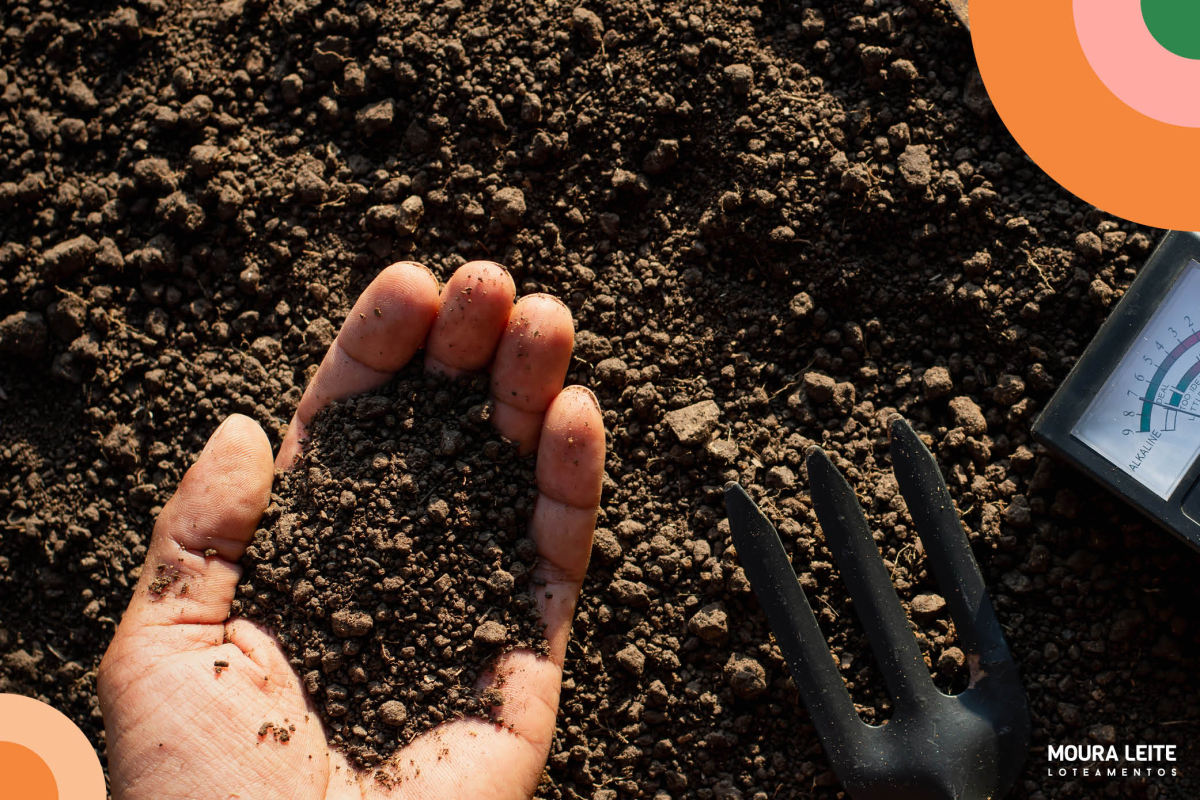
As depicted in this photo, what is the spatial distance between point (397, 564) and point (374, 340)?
45cm

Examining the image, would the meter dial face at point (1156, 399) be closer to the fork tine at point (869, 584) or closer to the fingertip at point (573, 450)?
the fork tine at point (869, 584)

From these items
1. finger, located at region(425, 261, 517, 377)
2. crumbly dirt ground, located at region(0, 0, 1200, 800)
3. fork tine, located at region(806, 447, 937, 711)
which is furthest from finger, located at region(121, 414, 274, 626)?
fork tine, located at region(806, 447, 937, 711)

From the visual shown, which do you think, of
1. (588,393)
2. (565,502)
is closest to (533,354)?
(588,393)

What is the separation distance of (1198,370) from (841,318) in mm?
683

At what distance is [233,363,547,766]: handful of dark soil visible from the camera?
1748 mm

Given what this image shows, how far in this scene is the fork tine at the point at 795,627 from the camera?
1.74 metres

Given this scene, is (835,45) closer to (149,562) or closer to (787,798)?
(787,798)

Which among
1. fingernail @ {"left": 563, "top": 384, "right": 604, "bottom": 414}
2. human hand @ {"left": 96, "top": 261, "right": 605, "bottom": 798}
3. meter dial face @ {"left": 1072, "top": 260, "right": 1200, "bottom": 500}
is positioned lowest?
human hand @ {"left": 96, "top": 261, "right": 605, "bottom": 798}

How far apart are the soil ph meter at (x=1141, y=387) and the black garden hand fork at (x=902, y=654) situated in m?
0.28

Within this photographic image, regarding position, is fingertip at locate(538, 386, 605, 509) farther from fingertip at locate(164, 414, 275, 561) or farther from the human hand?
fingertip at locate(164, 414, 275, 561)

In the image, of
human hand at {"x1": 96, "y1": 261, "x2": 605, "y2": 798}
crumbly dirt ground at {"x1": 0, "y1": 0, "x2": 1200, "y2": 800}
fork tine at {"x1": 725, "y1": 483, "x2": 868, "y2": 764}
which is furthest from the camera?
crumbly dirt ground at {"x1": 0, "y1": 0, "x2": 1200, "y2": 800}

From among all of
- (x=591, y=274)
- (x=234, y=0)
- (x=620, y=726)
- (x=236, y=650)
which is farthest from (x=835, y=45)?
(x=236, y=650)

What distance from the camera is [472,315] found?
178 centimetres

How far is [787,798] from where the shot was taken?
183 centimetres
